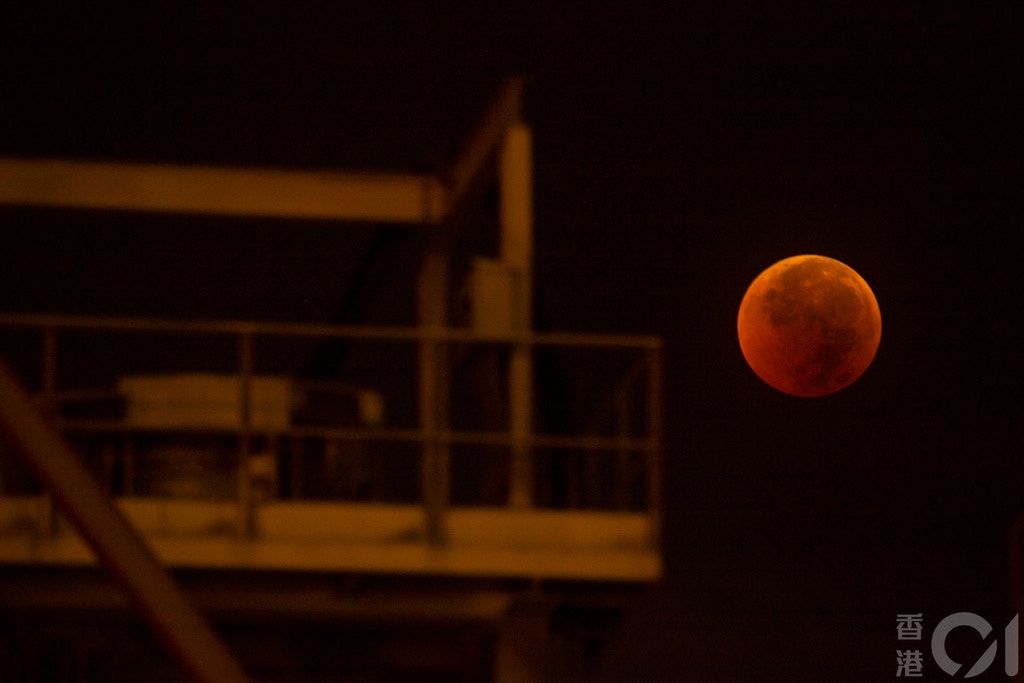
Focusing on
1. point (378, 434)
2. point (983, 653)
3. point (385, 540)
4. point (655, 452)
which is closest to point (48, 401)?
point (378, 434)

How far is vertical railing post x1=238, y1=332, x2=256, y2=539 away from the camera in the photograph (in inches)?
316

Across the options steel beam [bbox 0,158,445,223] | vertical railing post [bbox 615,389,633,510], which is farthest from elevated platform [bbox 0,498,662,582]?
steel beam [bbox 0,158,445,223]

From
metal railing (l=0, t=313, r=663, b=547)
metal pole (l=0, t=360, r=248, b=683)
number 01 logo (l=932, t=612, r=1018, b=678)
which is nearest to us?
metal pole (l=0, t=360, r=248, b=683)

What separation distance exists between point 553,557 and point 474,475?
650 centimetres

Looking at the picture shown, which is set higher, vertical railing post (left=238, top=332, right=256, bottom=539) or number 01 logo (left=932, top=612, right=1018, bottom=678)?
vertical railing post (left=238, top=332, right=256, bottom=539)

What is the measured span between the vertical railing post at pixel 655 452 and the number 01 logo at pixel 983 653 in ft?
6.43

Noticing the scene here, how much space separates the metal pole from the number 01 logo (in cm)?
442

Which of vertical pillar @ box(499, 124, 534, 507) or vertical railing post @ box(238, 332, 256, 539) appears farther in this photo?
vertical pillar @ box(499, 124, 534, 507)

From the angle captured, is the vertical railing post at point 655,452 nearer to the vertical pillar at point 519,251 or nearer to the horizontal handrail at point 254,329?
the horizontal handrail at point 254,329

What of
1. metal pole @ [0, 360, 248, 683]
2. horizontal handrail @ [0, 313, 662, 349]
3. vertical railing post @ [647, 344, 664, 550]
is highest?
horizontal handrail @ [0, 313, 662, 349]

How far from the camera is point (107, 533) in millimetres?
1896

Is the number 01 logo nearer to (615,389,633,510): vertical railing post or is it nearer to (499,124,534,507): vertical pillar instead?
(615,389,633,510): vertical railing post

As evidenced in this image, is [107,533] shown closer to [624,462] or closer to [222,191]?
[624,462]

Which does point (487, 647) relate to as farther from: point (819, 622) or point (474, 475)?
point (819, 622)
